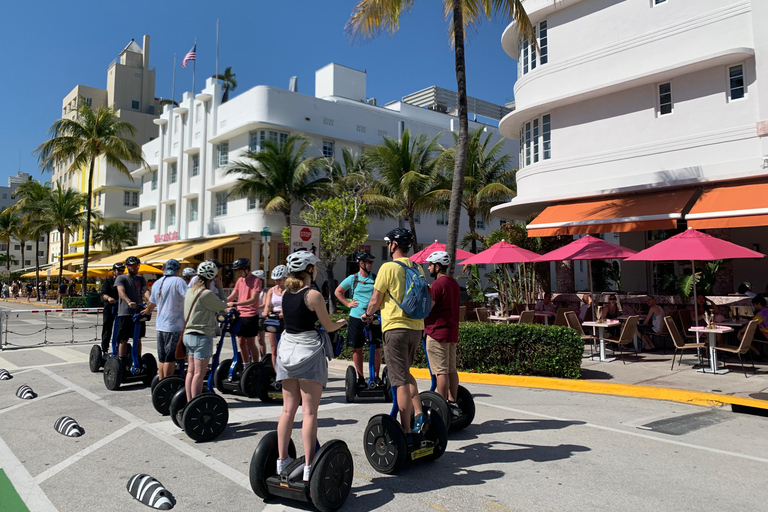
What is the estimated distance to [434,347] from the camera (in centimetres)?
544

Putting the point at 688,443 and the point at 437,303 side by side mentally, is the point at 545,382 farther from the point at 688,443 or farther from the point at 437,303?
the point at 437,303

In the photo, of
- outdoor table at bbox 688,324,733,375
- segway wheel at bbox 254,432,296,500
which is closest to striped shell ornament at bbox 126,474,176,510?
segway wheel at bbox 254,432,296,500

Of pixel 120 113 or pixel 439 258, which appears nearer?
pixel 439 258

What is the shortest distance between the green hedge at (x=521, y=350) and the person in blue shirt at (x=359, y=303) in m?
2.77

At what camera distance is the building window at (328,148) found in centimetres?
3010

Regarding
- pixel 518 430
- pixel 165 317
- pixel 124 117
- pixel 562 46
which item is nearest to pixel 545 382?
pixel 518 430

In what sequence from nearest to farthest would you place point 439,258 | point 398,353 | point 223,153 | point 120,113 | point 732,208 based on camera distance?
point 398,353 < point 439,258 < point 732,208 < point 223,153 < point 120,113

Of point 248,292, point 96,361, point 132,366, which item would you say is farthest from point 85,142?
point 248,292

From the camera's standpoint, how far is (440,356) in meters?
5.41

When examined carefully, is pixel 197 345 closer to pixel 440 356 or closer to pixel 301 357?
pixel 301 357

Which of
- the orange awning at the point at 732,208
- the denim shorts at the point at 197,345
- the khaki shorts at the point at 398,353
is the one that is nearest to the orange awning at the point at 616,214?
the orange awning at the point at 732,208

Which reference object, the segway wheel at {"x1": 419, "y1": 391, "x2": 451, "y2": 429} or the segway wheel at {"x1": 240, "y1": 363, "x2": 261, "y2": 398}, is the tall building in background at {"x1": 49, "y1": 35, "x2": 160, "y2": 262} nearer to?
the segway wheel at {"x1": 240, "y1": 363, "x2": 261, "y2": 398}

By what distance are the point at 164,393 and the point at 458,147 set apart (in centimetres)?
734

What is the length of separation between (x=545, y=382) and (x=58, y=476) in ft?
22.3
